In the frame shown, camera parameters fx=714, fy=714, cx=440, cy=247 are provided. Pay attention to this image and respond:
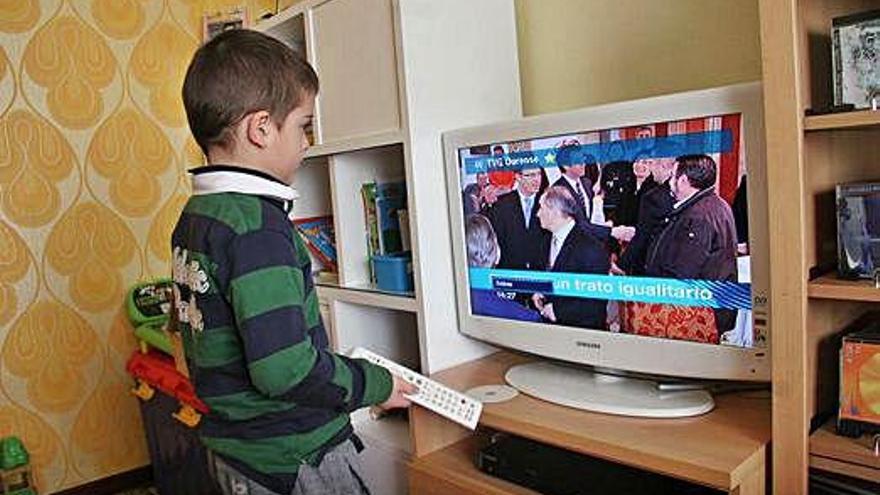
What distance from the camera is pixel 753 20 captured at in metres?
1.34

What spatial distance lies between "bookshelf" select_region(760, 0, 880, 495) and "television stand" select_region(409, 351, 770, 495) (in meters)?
0.08

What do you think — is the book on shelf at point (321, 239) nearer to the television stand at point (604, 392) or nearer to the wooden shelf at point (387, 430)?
the wooden shelf at point (387, 430)

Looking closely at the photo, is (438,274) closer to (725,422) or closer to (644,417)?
(644,417)

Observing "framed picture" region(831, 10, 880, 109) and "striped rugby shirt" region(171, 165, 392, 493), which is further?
"striped rugby shirt" region(171, 165, 392, 493)

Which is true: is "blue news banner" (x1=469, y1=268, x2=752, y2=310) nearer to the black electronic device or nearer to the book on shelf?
the black electronic device

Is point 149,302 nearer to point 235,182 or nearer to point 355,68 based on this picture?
point 355,68

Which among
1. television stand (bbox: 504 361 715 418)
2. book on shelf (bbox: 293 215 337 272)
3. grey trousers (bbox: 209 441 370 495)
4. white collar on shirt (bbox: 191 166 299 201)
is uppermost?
white collar on shirt (bbox: 191 166 299 201)

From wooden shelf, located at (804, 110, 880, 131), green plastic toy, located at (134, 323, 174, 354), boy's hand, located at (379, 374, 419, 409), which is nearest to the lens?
wooden shelf, located at (804, 110, 880, 131)

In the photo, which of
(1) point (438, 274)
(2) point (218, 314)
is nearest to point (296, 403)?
(2) point (218, 314)

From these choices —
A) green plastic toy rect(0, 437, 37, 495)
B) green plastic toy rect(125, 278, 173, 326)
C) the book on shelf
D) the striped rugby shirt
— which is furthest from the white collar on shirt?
green plastic toy rect(0, 437, 37, 495)

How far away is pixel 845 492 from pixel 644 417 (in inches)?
12.0

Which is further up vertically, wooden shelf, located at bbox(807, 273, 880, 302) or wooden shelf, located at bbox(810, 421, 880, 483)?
wooden shelf, located at bbox(807, 273, 880, 302)

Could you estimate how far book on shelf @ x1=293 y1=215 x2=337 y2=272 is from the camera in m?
2.06

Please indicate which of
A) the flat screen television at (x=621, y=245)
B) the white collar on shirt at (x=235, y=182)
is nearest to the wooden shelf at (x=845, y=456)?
the flat screen television at (x=621, y=245)
